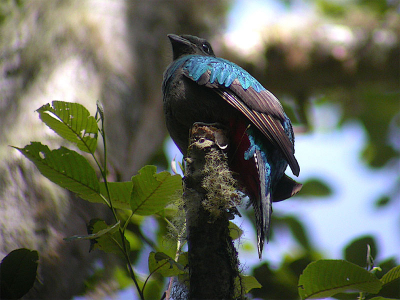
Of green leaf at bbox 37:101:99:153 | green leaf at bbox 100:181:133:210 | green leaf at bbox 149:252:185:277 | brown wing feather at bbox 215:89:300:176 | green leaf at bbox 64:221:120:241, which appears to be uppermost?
brown wing feather at bbox 215:89:300:176

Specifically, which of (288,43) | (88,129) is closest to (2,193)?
(88,129)

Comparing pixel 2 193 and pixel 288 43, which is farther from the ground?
pixel 288 43

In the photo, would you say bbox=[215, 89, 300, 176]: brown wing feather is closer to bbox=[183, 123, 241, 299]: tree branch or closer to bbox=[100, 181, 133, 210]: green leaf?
bbox=[183, 123, 241, 299]: tree branch

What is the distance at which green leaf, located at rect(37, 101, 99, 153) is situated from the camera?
1.96 m

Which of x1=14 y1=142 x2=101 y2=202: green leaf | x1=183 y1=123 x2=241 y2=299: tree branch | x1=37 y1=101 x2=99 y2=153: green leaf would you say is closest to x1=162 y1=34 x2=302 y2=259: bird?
x1=183 y1=123 x2=241 y2=299: tree branch

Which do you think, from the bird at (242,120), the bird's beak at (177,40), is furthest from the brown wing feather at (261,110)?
the bird's beak at (177,40)

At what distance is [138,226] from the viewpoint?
11.2 ft

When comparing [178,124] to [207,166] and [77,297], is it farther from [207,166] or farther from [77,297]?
[77,297]

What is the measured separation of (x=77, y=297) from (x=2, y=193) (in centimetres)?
98

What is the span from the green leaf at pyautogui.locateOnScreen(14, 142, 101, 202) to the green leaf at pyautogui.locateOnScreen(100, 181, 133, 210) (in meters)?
0.11

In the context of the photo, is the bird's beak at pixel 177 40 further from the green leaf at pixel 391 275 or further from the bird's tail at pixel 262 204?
the green leaf at pixel 391 275

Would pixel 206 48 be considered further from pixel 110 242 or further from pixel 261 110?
pixel 110 242

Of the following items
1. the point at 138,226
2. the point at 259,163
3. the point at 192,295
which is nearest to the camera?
the point at 192,295

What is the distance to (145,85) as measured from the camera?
16.4 feet
